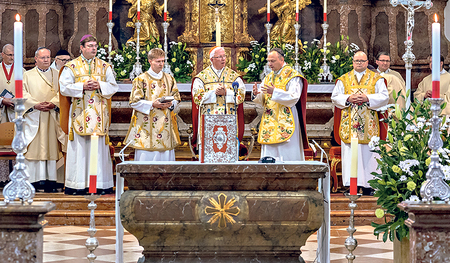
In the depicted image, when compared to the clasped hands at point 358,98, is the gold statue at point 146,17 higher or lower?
higher

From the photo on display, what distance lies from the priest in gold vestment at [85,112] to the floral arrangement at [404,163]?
3.74 m

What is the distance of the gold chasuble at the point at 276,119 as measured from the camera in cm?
668

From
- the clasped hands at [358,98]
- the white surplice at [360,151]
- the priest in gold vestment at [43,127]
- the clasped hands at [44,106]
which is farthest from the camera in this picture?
the priest in gold vestment at [43,127]

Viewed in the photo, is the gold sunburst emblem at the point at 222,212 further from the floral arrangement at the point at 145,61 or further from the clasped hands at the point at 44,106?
the floral arrangement at the point at 145,61

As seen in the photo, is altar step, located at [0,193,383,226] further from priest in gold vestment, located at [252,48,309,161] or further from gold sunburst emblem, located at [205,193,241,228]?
gold sunburst emblem, located at [205,193,241,228]

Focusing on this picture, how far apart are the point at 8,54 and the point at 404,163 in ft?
19.1

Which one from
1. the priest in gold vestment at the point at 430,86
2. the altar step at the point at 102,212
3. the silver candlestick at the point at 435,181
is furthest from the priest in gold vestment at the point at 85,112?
the silver candlestick at the point at 435,181

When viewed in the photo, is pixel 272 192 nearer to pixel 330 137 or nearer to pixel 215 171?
pixel 215 171

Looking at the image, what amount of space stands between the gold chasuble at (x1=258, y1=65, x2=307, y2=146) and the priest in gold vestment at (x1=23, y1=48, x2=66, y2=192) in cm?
259

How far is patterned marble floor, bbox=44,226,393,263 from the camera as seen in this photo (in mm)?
5234

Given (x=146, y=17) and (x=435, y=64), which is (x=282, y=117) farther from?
(x=146, y=17)

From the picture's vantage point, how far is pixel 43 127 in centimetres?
799

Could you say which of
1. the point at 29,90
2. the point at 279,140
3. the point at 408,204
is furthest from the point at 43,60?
the point at 408,204

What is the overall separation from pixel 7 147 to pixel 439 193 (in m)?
6.11
